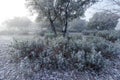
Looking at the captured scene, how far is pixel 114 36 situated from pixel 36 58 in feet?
23.5

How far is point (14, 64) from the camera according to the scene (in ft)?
13.0

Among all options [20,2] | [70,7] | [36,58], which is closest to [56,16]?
[70,7]

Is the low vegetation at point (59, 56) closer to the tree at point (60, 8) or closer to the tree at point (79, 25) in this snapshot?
the tree at point (60, 8)

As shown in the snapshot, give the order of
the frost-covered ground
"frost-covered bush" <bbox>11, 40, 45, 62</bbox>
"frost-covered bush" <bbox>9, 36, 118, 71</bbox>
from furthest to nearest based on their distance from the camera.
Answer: "frost-covered bush" <bbox>11, 40, 45, 62</bbox>
"frost-covered bush" <bbox>9, 36, 118, 71</bbox>
the frost-covered ground

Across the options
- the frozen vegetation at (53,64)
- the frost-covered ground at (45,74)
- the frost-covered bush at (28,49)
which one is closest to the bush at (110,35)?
the frozen vegetation at (53,64)

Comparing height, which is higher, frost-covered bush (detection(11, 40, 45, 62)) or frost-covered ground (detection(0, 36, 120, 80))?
frost-covered bush (detection(11, 40, 45, 62))

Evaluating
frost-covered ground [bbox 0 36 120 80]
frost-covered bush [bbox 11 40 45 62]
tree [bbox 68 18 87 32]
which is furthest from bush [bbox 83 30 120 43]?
tree [bbox 68 18 87 32]

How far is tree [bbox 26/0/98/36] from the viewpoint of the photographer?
7.26 metres

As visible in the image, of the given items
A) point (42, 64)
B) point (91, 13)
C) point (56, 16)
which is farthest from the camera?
point (56, 16)

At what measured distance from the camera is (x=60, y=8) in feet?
26.4

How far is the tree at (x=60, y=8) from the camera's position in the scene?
7258 mm

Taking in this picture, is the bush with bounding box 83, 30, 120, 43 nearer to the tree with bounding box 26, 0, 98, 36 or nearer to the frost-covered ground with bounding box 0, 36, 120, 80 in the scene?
the tree with bounding box 26, 0, 98, 36

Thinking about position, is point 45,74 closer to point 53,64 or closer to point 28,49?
point 53,64

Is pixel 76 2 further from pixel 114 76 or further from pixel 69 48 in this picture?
pixel 114 76
